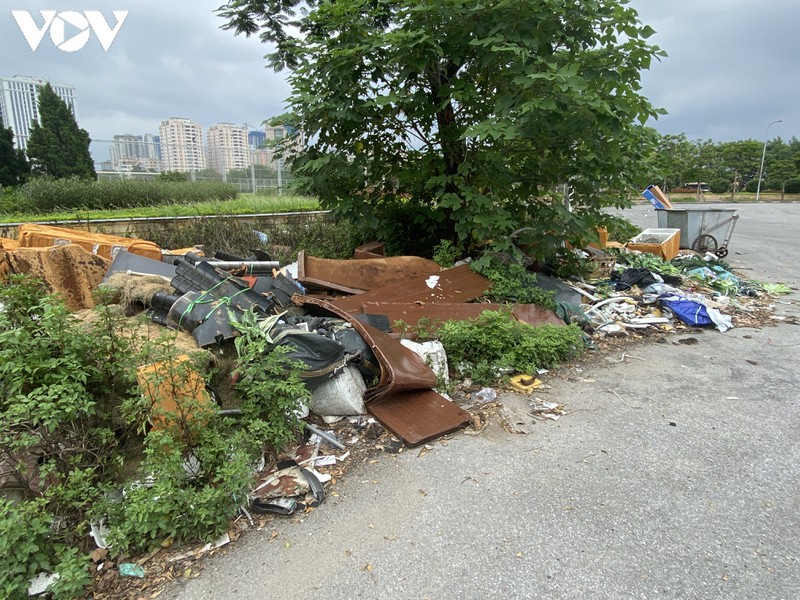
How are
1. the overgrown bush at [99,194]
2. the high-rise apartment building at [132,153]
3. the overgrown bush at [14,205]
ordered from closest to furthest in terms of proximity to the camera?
the overgrown bush at [14,205] → the overgrown bush at [99,194] → the high-rise apartment building at [132,153]

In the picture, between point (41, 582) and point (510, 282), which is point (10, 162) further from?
point (41, 582)

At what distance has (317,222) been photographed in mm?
9680

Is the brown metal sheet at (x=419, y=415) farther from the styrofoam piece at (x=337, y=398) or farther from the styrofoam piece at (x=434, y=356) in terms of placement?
the styrofoam piece at (x=434, y=356)

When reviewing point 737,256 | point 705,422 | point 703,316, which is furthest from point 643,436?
point 737,256

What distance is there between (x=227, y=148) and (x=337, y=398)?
16043mm

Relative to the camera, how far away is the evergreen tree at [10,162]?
65.3 feet

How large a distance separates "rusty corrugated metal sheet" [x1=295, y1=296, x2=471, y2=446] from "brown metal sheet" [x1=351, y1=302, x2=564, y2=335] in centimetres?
85

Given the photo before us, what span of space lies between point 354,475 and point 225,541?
0.82m

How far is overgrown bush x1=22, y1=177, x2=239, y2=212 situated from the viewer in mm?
9836

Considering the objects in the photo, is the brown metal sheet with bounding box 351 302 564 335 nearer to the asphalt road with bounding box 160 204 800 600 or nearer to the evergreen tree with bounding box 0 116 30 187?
the asphalt road with bounding box 160 204 800 600

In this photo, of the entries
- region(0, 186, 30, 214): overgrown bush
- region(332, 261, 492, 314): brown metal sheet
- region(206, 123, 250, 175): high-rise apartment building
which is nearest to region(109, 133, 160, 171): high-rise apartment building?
region(206, 123, 250, 175): high-rise apartment building

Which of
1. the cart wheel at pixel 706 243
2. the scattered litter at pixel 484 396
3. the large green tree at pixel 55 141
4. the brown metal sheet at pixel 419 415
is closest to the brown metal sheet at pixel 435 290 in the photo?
the scattered litter at pixel 484 396

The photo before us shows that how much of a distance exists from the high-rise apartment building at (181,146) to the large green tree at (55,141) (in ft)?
26.4

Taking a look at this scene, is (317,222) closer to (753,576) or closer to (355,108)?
(355,108)
